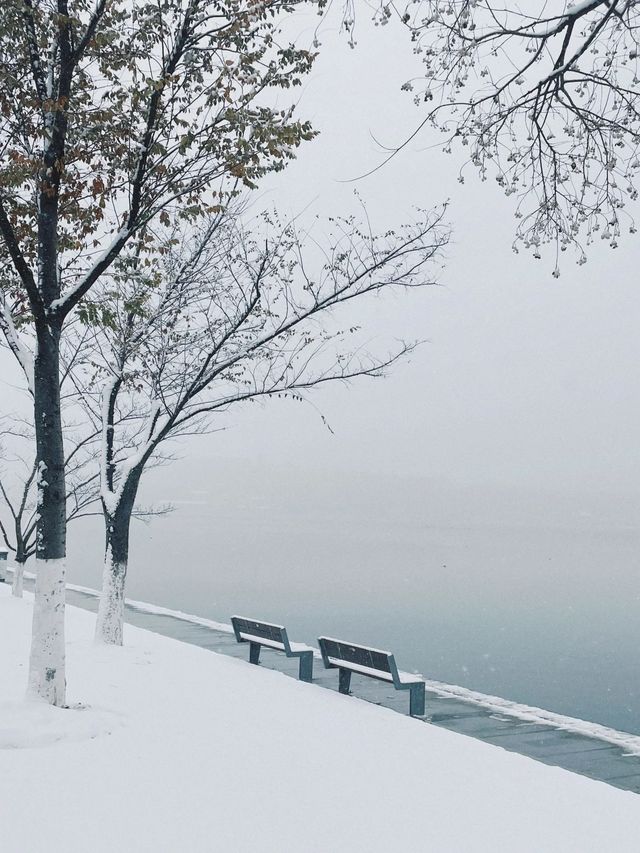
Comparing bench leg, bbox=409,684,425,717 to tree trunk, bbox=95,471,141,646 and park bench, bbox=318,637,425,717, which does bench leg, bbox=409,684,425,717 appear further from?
tree trunk, bbox=95,471,141,646

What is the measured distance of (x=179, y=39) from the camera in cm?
855

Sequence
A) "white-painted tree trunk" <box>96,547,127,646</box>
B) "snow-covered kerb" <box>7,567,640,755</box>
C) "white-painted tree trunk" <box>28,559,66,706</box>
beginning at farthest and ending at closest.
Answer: "white-painted tree trunk" <box>96,547,127,646</box> → "snow-covered kerb" <box>7,567,640,755</box> → "white-painted tree trunk" <box>28,559,66,706</box>

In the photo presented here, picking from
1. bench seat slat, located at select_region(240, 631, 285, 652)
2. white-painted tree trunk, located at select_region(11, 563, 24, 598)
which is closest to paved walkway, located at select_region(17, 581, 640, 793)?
bench seat slat, located at select_region(240, 631, 285, 652)

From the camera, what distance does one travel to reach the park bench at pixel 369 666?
1073cm

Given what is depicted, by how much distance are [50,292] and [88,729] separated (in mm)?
4161

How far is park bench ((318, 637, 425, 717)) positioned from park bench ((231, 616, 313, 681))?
0.77 m

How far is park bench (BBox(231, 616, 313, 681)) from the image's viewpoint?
12578 mm

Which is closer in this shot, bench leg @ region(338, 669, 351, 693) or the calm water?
bench leg @ region(338, 669, 351, 693)

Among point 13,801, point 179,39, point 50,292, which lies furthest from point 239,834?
point 179,39

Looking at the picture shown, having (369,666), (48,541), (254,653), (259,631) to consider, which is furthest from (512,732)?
(48,541)

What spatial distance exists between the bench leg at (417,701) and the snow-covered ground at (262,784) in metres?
1.36

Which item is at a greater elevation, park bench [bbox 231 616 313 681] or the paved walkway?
park bench [bbox 231 616 313 681]

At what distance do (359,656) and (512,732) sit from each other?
2175 mm

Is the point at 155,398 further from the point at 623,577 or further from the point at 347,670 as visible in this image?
the point at 623,577
